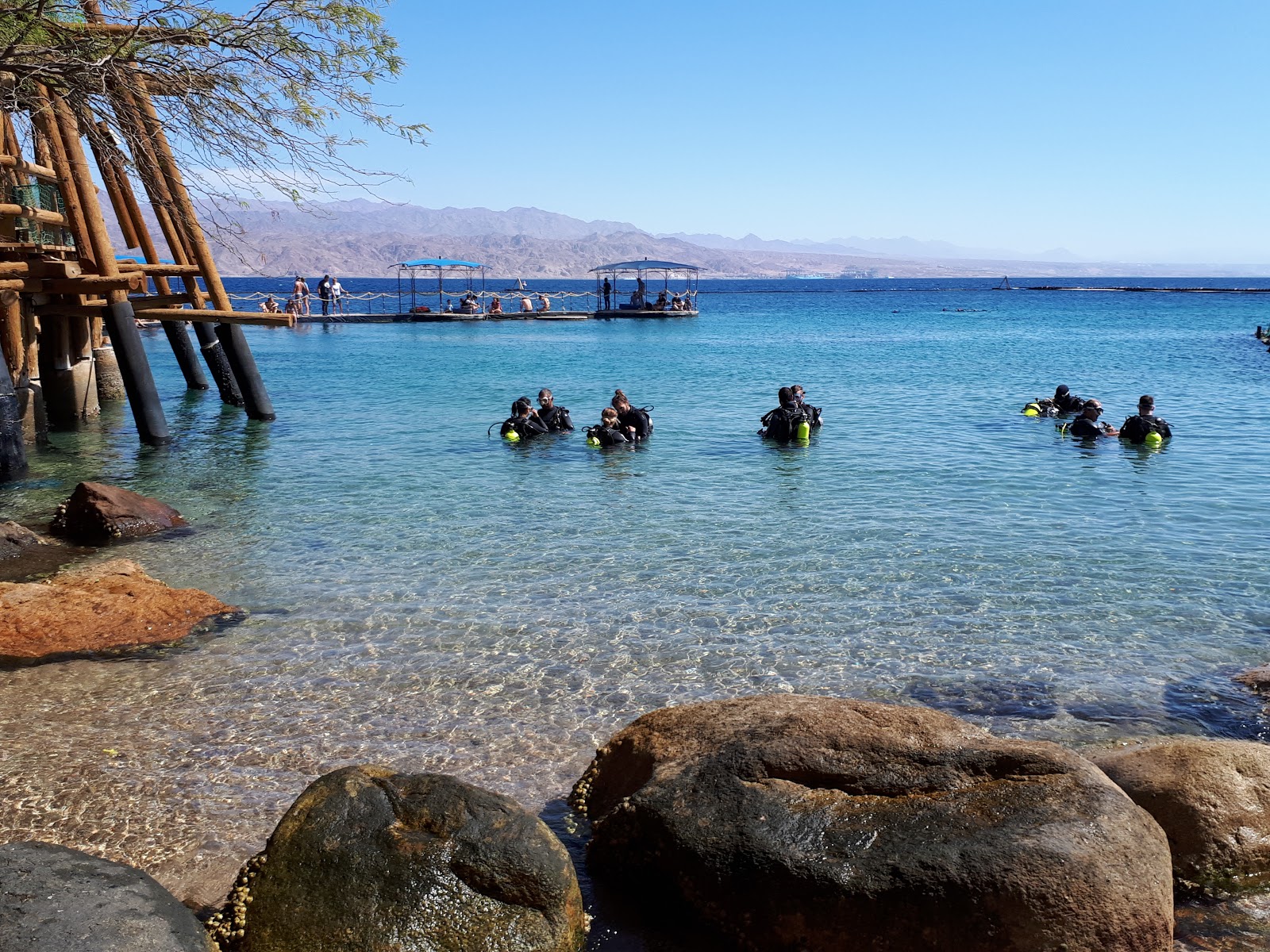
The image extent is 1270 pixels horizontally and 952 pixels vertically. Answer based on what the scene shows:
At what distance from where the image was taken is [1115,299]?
115 m

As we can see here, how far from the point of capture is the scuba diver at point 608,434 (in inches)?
729

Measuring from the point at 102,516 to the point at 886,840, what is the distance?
9825 mm

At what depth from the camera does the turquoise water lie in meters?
6.47

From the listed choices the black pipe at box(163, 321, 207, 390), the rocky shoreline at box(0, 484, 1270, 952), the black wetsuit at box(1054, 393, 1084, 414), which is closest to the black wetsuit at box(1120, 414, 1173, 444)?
the black wetsuit at box(1054, 393, 1084, 414)

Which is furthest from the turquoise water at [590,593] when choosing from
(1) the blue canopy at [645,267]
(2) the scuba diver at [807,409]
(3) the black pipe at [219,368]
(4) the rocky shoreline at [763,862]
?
(1) the blue canopy at [645,267]

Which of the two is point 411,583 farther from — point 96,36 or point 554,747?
point 96,36

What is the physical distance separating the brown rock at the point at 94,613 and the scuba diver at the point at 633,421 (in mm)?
10540

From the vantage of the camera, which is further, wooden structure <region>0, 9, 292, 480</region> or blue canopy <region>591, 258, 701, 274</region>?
blue canopy <region>591, 258, 701, 274</region>

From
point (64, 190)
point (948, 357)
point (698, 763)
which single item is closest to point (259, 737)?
point (698, 763)

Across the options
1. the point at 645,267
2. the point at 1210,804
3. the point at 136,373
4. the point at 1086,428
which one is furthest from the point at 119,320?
the point at 645,267

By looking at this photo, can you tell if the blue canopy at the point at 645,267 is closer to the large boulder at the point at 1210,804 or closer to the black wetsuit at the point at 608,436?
the black wetsuit at the point at 608,436

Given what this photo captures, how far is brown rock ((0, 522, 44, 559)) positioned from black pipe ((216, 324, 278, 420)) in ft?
31.5

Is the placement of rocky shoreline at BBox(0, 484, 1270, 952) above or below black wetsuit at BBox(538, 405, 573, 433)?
above

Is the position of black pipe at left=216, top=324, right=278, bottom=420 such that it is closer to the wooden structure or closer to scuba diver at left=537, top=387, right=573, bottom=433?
the wooden structure
